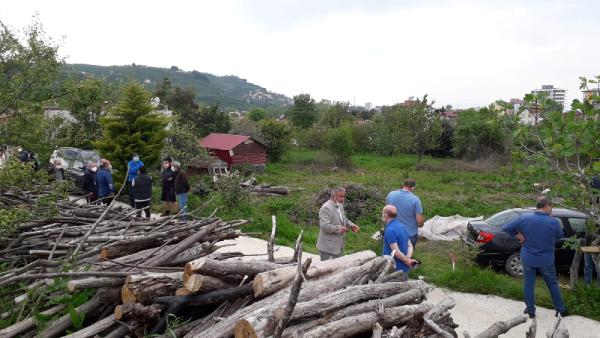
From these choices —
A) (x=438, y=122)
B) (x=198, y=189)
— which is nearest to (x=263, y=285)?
(x=198, y=189)

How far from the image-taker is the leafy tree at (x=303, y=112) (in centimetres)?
4925

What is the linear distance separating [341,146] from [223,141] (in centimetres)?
715

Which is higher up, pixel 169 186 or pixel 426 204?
pixel 169 186

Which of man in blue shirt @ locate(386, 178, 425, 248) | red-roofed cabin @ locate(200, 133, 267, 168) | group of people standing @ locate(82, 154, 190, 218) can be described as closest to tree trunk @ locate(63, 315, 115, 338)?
man in blue shirt @ locate(386, 178, 425, 248)

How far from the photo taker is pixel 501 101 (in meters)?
7.07

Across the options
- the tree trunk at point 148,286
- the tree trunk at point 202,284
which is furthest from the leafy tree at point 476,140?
the tree trunk at point 148,286

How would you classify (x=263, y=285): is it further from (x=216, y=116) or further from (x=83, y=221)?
(x=216, y=116)

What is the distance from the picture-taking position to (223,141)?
27375 millimetres

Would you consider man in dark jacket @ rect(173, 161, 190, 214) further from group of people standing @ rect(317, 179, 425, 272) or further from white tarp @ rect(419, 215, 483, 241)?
white tarp @ rect(419, 215, 483, 241)

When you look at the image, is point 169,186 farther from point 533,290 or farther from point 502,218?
point 533,290

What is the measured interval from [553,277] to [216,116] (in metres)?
29.4

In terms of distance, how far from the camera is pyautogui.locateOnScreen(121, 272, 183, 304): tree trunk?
5004 millimetres

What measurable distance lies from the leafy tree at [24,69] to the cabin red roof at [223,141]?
1641 cm

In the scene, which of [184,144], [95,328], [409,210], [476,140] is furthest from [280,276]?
[476,140]
